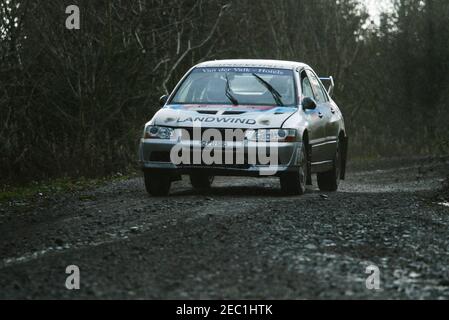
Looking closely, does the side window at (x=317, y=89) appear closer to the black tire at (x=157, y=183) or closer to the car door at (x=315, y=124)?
the car door at (x=315, y=124)

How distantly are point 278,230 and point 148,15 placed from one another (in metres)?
14.2

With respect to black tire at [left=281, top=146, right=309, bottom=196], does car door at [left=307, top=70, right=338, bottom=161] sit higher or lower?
higher

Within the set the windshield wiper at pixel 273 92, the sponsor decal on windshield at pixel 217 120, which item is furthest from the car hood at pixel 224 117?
the windshield wiper at pixel 273 92

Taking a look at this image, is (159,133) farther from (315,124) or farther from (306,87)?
(306,87)

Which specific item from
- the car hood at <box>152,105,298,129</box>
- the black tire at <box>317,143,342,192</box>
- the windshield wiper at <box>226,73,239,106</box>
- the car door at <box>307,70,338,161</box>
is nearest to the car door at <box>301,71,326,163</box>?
the car door at <box>307,70,338,161</box>

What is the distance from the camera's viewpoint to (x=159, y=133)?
44.8 feet

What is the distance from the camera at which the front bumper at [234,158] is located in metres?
13.4

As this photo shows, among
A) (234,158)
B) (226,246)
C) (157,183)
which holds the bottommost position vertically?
(157,183)

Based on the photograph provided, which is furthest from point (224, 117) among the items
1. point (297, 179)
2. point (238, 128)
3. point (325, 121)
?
point (325, 121)

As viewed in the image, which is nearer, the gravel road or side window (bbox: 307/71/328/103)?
the gravel road

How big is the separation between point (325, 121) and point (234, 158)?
8.67 feet

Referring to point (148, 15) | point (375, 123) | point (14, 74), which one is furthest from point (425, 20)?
point (14, 74)

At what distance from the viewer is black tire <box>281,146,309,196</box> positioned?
547 inches

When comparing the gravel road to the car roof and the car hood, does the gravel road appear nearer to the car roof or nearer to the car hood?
the car hood
